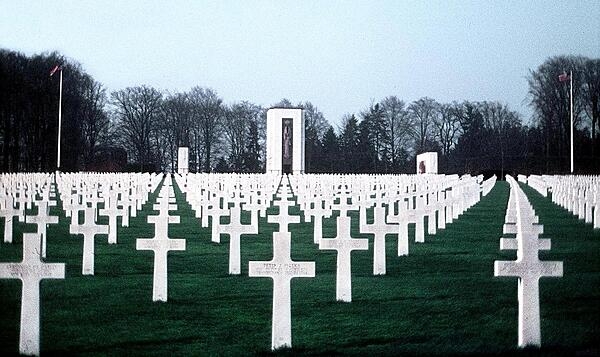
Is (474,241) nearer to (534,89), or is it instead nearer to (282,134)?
(534,89)

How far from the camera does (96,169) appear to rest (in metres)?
55.7

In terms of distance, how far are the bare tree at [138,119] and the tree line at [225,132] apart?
0.08 meters

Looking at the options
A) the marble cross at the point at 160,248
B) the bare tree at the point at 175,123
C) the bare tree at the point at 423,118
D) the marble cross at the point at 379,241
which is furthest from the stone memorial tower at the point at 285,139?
the marble cross at the point at 160,248

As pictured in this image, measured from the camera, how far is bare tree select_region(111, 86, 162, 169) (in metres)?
66.9

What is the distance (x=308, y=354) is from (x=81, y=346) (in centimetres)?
153

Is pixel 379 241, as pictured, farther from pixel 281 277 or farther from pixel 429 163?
pixel 429 163

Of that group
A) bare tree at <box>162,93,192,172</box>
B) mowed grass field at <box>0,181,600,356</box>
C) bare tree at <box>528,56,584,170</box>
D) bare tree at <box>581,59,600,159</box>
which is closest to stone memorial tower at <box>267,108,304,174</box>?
bare tree at <box>528,56,584,170</box>

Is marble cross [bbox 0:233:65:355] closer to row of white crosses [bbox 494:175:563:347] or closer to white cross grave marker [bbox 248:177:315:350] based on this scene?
white cross grave marker [bbox 248:177:315:350]

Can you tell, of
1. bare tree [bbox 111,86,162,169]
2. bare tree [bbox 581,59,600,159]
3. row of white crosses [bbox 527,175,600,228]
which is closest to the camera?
row of white crosses [bbox 527,175,600,228]

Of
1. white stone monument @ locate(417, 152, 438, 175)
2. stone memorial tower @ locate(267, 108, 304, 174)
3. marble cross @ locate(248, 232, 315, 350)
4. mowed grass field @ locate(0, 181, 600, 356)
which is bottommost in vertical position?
mowed grass field @ locate(0, 181, 600, 356)

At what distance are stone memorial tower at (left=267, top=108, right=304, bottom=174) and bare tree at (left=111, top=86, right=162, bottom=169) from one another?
19248mm

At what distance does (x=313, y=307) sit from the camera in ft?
23.2

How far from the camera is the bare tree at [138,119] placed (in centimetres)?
6688

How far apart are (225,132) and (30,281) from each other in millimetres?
66199
